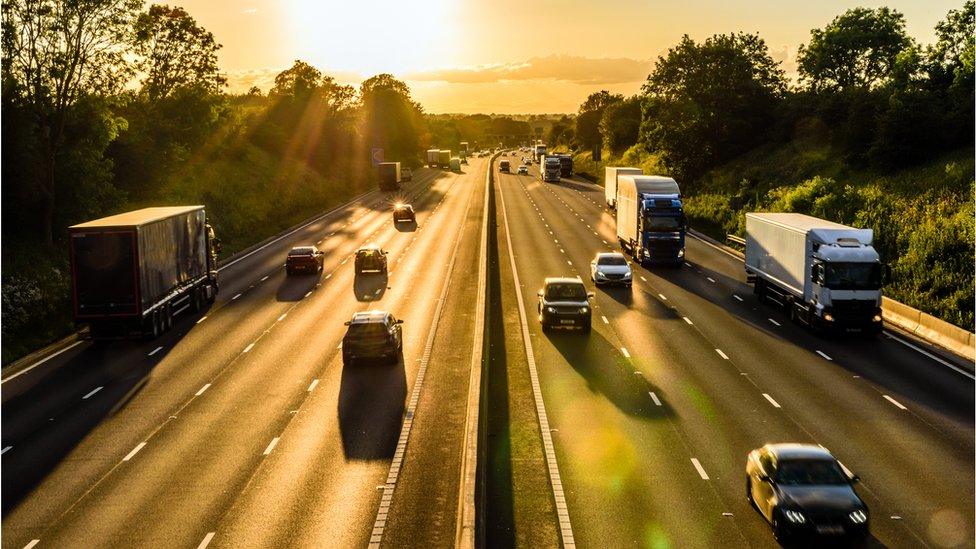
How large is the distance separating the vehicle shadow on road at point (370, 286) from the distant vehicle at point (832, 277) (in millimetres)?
19692

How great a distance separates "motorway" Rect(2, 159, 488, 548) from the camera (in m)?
17.2

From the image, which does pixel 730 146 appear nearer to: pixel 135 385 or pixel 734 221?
pixel 734 221

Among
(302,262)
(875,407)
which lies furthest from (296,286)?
(875,407)

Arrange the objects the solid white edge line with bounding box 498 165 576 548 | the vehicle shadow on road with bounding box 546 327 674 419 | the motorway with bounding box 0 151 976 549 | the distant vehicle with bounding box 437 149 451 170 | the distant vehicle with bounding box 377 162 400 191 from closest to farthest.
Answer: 1. the solid white edge line with bounding box 498 165 576 548
2. the motorway with bounding box 0 151 976 549
3. the vehicle shadow on road with bounding box 546 327 674 419
4. the distant vehicle with bounding box 377 162 400 191
5. the distant vehicle with bounding box 437 149 451 170

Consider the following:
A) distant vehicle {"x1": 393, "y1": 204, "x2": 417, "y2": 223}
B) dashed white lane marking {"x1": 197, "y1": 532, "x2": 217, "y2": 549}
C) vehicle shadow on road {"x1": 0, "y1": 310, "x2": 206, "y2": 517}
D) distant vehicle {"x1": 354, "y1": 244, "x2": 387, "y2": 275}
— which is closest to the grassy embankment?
distant vehicle {"x1": 393, "y1": 204, "x2": 417, "y2": 223}

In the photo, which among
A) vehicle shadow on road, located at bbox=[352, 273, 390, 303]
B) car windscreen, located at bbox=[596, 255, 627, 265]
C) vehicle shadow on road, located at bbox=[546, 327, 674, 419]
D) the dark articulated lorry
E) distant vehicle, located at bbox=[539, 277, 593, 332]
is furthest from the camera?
car windscreen, located at bbox=[596, 255, 627, 265]

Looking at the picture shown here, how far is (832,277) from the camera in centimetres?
3244

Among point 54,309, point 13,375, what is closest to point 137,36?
point 54,309

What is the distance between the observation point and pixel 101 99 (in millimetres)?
48219

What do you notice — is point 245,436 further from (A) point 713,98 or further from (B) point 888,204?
(A) point 713,98

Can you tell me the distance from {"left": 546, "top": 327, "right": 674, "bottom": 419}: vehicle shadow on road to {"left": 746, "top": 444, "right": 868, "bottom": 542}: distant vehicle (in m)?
6.61

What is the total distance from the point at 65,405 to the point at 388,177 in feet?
280

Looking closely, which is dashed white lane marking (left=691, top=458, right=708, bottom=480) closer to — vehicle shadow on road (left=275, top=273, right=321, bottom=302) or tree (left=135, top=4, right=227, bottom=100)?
vehicle shadow on road (left=275, top=273, right=321, bottom=302)

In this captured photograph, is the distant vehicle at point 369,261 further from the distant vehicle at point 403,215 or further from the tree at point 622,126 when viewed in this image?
the tree at point 622,126
